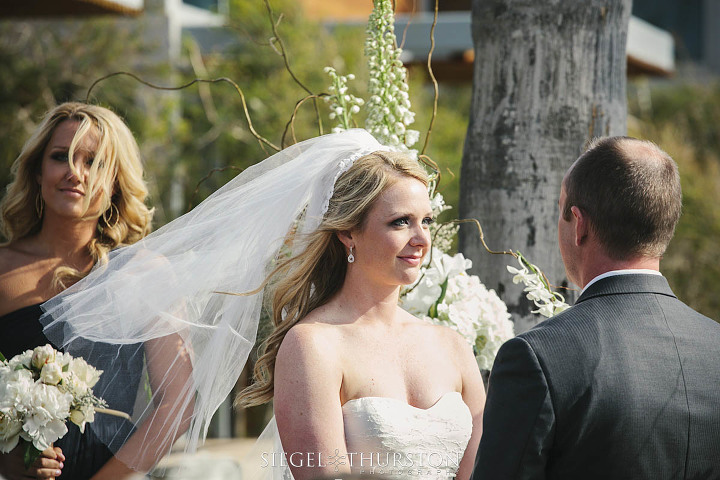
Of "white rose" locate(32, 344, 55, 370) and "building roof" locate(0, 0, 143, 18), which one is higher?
"building roof" locate(0, 0, 143, 18)

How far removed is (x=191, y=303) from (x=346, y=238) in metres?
0.64

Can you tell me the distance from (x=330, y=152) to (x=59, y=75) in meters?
7.70

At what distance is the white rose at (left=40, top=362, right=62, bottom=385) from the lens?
2711 millimetres

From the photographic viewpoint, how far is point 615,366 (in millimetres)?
1945

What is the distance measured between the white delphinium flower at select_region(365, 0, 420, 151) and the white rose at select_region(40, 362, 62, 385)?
1.47 metres

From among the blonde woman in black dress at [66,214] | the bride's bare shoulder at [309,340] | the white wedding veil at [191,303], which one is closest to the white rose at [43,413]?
the white wedding veil at [191,303]

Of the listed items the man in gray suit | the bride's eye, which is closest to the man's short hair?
the man in gray suit

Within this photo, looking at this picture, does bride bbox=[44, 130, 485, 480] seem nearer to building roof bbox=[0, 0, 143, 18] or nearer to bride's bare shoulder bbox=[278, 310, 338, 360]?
bride's bare shoulder bbox=[278, 310, 338, 360]

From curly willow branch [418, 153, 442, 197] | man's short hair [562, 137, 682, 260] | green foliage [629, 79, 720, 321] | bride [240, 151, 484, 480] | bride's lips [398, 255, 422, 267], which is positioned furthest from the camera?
green foliage [629, 79, 720, 321]

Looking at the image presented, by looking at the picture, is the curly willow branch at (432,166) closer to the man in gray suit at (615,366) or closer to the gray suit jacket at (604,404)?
the man in gray suit at (615,366)

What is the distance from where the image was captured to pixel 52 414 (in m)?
2.68

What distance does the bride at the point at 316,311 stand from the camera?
2.58 m

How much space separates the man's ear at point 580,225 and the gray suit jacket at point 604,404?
206mm

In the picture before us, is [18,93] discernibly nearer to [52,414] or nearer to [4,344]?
[4,344]
